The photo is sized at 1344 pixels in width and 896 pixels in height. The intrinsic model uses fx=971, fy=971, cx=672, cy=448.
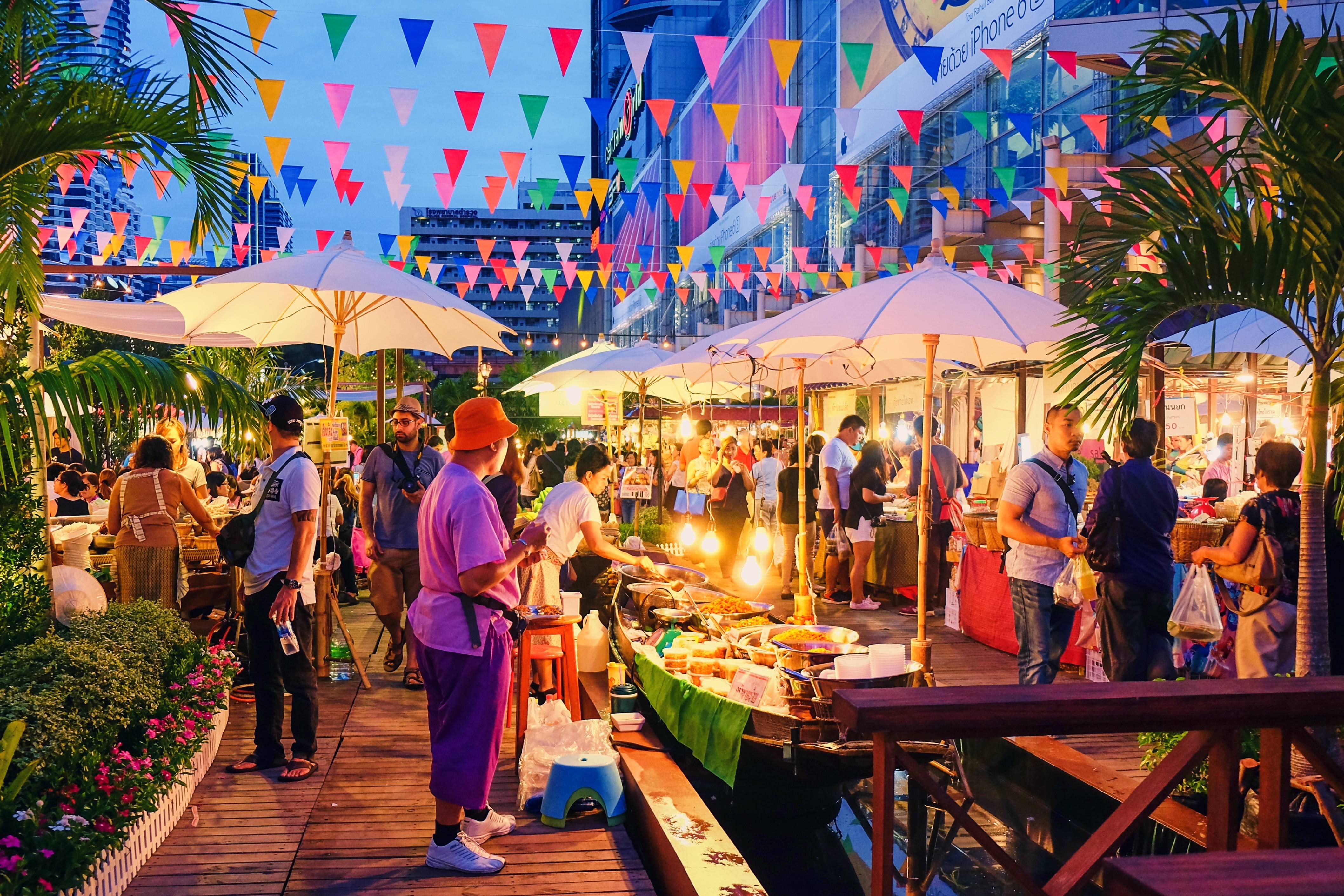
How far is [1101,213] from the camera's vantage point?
185 inches

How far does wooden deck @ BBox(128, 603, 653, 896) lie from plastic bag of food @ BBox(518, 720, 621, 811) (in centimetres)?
15

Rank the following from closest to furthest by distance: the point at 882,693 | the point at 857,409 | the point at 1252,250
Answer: the point at 882,693
the point at 1252,250
the point at 857,409

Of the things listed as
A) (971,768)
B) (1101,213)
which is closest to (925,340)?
(1101,213)

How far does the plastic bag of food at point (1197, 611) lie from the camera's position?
5523 millimetres

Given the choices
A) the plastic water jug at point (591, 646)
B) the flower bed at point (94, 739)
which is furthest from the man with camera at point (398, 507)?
the flower bed at point (94, 739)

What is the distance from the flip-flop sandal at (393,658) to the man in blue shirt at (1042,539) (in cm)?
475

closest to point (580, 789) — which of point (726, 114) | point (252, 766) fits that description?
point (252, 766)

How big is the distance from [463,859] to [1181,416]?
30.4 feet

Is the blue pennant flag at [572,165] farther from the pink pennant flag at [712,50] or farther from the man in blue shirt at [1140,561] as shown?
the man in blue shirt at [1140,561]

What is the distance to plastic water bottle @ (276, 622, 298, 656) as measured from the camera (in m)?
5.07

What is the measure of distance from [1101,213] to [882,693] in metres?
3.08

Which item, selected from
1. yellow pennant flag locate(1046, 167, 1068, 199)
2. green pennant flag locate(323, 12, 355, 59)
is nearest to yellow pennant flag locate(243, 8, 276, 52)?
green pennant flag locate(323, 12, 355, 59)

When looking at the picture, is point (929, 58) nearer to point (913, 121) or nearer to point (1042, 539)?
point (913, 121)

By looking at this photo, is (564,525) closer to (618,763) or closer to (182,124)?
(618,763)
